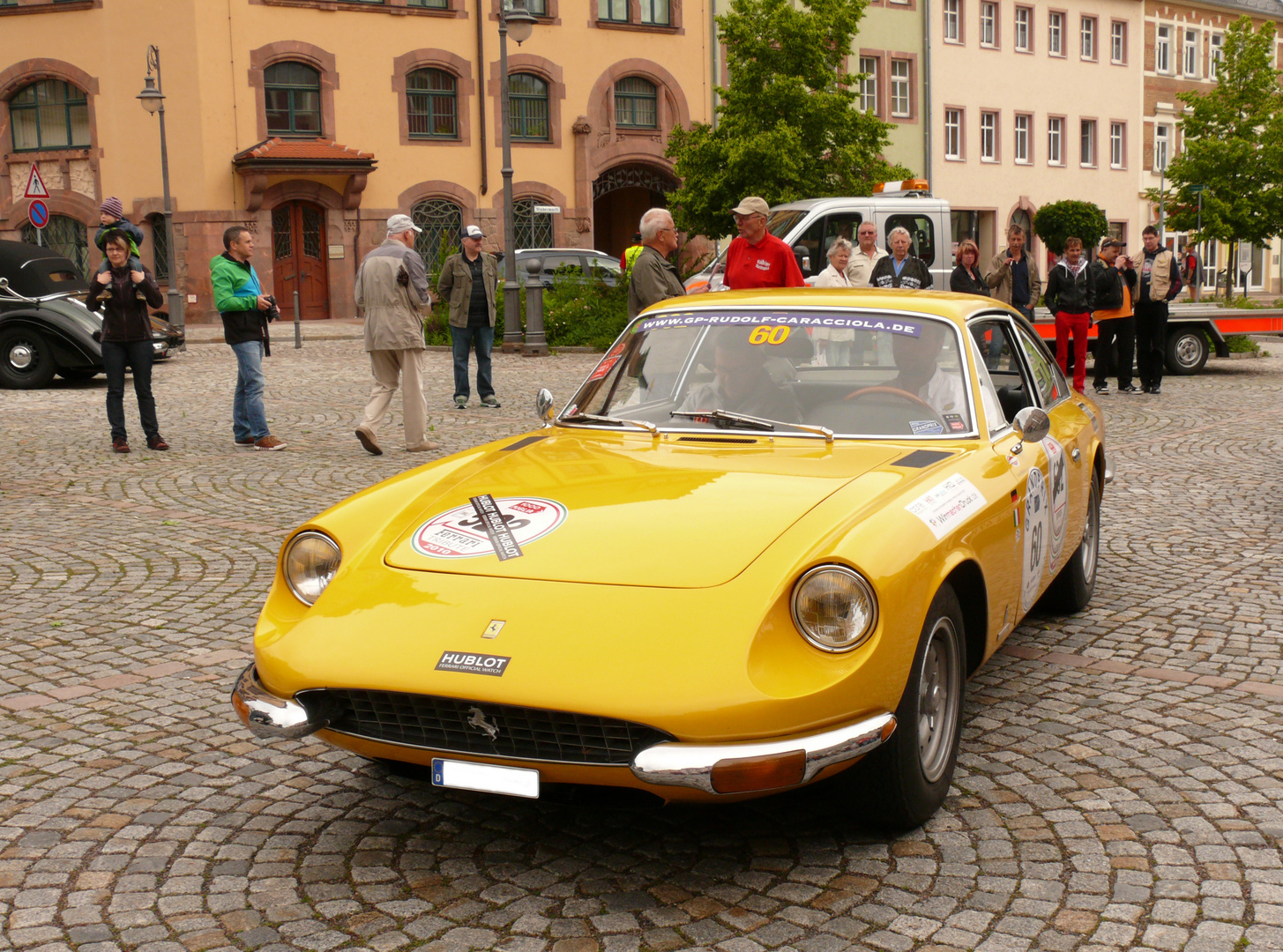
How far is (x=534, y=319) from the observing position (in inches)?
842

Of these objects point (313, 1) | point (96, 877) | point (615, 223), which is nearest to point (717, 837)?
point (96, 877)

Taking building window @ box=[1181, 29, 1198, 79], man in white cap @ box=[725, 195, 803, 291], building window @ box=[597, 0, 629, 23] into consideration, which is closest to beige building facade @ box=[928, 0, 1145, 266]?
building window @ box=[1181, 29, 1198, 79]

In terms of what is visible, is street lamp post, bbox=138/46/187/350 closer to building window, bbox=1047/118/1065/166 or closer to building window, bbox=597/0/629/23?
building window, bbox=597/0/629/23

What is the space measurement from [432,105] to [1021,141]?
2284 cm

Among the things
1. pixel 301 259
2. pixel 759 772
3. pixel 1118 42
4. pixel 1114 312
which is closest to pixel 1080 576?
pixel 759 772

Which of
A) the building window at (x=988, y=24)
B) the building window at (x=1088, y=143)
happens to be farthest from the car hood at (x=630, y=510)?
the building window at (x=1088, y=143)

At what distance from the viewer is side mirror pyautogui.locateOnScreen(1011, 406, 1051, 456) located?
4746 mm

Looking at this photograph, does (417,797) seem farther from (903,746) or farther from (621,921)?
(903,746)

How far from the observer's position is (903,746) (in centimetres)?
357

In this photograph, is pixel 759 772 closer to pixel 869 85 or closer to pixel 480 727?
pixel 480 727

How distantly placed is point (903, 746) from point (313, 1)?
3351 centimetres

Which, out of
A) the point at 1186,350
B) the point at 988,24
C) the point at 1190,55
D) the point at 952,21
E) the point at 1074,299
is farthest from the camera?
the point at 1190,55

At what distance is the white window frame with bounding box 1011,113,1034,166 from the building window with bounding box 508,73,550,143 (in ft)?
62.7

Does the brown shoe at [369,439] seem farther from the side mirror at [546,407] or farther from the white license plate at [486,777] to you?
the white license plate at [486,777]
